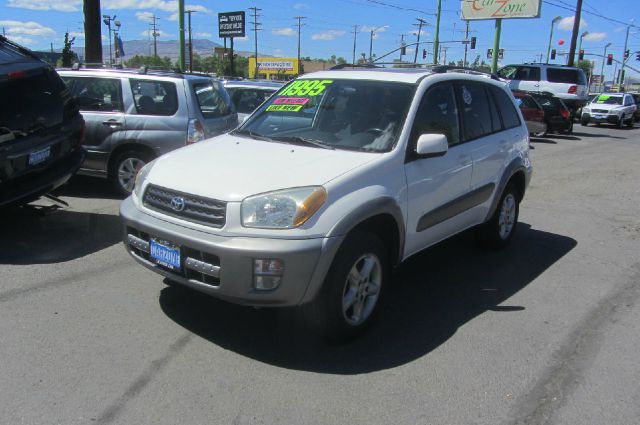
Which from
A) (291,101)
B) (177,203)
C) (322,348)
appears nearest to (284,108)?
(291,101)

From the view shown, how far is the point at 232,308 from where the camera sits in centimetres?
419

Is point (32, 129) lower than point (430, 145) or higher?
lower

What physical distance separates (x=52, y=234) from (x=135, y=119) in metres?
2.11

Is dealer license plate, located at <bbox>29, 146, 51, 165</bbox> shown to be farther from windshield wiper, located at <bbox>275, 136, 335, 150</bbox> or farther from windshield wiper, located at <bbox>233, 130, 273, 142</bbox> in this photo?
windshield wiper, located at <bbox>275, 136, 335, 150</bbox>

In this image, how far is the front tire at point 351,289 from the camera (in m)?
3.40

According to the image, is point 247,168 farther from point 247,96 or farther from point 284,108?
point 247,96

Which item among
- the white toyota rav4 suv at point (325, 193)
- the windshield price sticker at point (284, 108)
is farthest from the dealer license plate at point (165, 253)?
the windshield price sticker at point (284, 108)

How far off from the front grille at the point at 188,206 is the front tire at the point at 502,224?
3227mm

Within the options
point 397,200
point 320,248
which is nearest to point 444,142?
point 397,200

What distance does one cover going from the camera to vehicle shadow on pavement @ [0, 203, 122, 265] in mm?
5242

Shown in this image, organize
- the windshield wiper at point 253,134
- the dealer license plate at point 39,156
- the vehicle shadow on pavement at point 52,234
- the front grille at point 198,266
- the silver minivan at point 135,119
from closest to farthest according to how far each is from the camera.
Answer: the front grille at point 198,266 < the windshield wiper at point 253,134 < the vehicle shadow on pavement at point 52,234 < the dealer license plate at point 39,156 < the silver minivan at point 135,119

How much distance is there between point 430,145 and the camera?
395cm

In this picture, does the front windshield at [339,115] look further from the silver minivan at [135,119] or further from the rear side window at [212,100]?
the rear side window at [212,100]

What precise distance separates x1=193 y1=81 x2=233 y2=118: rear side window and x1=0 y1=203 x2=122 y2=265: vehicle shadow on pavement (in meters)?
2.01
